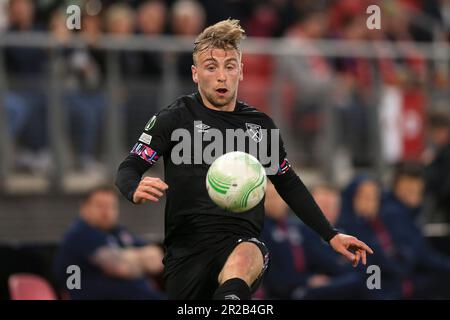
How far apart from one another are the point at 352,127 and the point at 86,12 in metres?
3.54

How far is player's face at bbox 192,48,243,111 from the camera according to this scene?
6504 mm

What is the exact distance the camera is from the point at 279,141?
22.3 ft

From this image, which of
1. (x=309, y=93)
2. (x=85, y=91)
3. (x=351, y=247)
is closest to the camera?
(x=351, y=247)

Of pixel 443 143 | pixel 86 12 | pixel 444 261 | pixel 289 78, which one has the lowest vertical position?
pixel 444 261

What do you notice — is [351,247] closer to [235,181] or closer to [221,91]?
[235,181]

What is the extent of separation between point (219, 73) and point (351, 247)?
53.2 inches

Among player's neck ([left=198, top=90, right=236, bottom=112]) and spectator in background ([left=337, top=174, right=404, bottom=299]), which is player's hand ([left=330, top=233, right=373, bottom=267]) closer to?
player's neck ([left=198, top=90, right=236, bottom=112])

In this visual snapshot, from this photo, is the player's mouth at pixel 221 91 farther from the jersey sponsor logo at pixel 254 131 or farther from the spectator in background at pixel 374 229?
the spectator in background at pixel 374 229

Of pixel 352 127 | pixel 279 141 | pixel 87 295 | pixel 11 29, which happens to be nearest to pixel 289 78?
pixel 352 127

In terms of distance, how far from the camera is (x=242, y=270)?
20.5 ft

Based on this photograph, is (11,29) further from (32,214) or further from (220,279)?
(220,279)

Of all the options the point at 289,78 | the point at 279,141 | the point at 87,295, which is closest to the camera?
the point at 279,141

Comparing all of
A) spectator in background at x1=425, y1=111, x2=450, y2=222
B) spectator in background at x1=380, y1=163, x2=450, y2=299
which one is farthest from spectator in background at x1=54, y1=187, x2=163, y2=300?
spectator in background at x1=425, y1=111, x2=450, y2=222
